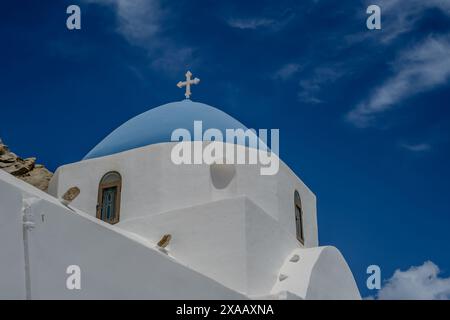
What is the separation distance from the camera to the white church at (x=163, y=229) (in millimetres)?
7680

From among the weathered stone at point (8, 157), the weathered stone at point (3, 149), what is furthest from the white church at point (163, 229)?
the weathered stone at point (3, 149)

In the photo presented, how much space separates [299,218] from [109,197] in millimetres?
3568

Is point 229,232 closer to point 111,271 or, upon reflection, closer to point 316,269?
point 316,269

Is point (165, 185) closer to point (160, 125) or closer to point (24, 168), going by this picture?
point (160, 125)

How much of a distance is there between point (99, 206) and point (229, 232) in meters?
2.74

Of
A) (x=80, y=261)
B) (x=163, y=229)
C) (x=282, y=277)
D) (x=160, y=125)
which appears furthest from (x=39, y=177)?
(x=80, y=261)

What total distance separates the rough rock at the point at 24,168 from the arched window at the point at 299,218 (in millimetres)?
4809

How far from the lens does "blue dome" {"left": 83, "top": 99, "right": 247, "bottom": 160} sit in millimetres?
13477

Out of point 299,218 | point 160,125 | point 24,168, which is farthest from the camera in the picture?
point 24,168

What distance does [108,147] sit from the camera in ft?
45.3

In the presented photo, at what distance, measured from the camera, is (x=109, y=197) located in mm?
13242
